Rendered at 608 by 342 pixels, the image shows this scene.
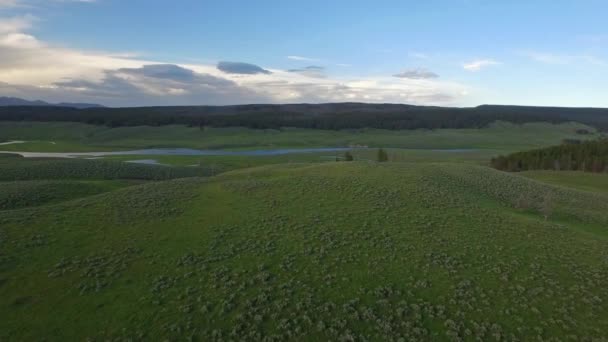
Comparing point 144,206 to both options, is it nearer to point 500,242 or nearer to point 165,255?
point 165,255

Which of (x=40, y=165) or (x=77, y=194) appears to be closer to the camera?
(x=77, y=194)

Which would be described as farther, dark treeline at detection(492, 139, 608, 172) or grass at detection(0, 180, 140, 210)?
dark treeline at detection(492, 139, 608, 172)

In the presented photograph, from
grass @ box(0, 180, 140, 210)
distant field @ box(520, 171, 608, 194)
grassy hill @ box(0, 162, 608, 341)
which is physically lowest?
distant field @ box(520, 171, 608, 194)

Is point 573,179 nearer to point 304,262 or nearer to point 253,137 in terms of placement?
point 304,262

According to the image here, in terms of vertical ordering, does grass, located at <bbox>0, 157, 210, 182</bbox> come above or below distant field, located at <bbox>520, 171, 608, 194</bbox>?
above

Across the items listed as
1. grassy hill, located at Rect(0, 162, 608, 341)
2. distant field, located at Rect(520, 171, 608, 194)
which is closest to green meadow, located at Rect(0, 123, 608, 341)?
grassy hill, located at Rect(0, 162, 608, 341)

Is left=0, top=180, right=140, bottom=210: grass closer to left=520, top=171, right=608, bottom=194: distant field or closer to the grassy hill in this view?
the grassy hill

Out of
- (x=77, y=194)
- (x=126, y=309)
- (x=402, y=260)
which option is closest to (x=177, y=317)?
(x=126, y=309)
